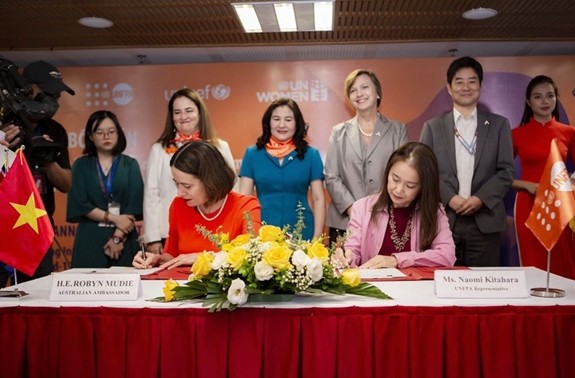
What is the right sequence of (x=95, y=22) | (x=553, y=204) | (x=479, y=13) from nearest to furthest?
1. (x=553, y=204)
2. (x=479, y=13)
3. (x=95, y=22)

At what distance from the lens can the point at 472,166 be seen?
373cm

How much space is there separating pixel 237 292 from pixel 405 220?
1219 millimetres

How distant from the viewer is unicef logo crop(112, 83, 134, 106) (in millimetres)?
5125

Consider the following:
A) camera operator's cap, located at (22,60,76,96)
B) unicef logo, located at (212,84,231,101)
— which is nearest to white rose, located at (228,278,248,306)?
camera operator's cap, located at (22,60,76,96)

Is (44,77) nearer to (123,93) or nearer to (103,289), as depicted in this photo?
(103,289)

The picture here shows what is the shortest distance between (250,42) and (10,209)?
3.39m

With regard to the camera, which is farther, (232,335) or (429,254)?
(429,254)

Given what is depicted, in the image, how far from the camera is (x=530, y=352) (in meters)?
1.75

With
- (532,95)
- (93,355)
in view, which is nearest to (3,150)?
(93,355)

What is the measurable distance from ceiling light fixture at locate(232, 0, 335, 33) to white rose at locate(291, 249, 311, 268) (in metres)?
2.26

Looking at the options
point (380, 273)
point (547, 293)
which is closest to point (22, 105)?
point (380, 273)

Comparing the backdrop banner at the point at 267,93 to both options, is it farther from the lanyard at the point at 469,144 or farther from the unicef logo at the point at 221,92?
the lanyard at the point at 469,144

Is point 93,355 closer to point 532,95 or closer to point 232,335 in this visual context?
point 232,335

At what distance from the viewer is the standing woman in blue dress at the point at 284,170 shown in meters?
3.81
